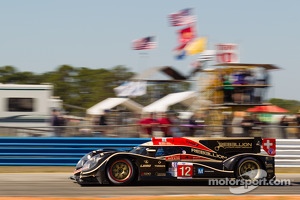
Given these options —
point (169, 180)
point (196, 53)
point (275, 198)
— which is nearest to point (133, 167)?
point (169, 180)

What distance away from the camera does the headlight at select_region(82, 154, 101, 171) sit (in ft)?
39.3

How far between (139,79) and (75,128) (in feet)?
18.3

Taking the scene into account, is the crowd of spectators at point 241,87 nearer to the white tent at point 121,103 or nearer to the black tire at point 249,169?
the white tent at point 121,103

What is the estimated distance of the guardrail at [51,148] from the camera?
1614 centimetres

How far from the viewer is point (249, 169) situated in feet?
41.7

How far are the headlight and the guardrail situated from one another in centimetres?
393

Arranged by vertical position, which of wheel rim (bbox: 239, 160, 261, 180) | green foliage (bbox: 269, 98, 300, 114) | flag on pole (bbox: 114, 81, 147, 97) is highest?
flag on pole (bbox: 114, 81, 147, 97)

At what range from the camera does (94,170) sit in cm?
1191

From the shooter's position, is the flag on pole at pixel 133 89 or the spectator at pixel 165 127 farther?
the flag on pole at pixel 133 89

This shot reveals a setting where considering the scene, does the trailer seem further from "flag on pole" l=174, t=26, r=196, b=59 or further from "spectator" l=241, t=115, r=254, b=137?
"spectator" l=241, t=115, r=254, b=137

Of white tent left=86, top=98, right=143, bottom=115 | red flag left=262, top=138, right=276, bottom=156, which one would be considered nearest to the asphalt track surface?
red flag left=262, top=138, right=276, bottom=156

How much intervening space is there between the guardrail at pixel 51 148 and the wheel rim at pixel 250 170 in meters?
4.20
